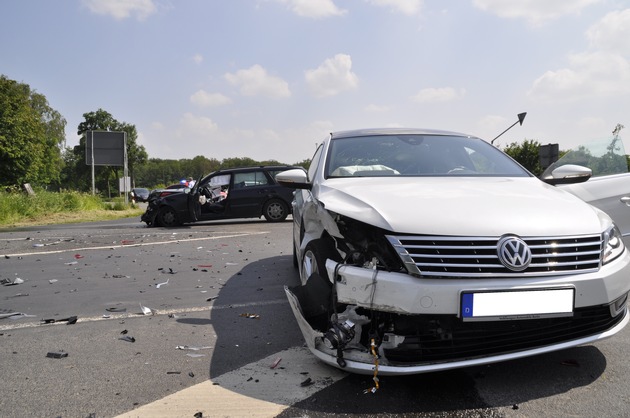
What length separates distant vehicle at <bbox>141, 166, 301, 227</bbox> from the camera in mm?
14375

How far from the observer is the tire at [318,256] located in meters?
3.08

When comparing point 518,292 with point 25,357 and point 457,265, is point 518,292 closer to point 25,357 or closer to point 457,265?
point 457,265

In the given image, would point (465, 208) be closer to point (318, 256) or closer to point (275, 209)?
point (318, 256)

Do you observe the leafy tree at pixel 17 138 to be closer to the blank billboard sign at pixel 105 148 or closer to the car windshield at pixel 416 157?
the blank billboard sign at pixel 105 148

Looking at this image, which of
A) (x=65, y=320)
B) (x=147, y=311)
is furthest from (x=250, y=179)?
(x=65, y=320)

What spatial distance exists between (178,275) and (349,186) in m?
3.47

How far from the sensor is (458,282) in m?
2.58

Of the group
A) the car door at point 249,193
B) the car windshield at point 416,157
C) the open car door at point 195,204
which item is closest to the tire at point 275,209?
the car door at point 249,193

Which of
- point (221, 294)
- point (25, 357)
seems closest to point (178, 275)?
point (221, 294)

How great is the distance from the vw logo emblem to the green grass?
1923 cm

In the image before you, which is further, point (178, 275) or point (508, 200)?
point (178, 275)

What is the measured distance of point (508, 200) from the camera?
308 centimetres

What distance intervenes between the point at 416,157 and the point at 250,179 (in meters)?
10.7

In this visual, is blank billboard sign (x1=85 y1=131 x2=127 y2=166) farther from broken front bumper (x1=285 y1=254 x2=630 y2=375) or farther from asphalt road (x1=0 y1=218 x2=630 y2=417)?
broken front bumper (x1=285 y1=254 x2=630 y2=375)
